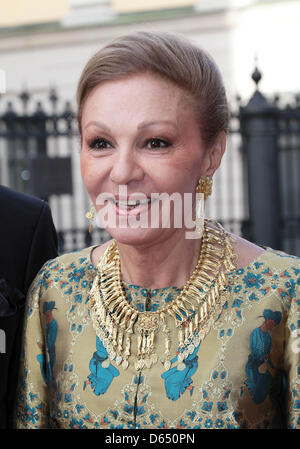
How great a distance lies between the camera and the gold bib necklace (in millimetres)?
1752

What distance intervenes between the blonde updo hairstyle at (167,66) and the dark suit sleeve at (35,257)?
52 centimetres

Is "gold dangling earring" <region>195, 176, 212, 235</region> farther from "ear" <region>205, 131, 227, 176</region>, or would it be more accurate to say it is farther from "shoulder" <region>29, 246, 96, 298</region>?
"shoulder" <region>29, 246, 96, 298</region>

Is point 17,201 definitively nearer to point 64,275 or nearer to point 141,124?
point 64,275

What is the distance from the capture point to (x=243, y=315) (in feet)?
5.74

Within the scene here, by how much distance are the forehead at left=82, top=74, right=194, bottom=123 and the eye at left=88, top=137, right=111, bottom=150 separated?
7 cm

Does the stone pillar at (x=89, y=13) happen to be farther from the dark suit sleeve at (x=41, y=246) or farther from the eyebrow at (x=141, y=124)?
the eyebrow at (x=141, y=124)

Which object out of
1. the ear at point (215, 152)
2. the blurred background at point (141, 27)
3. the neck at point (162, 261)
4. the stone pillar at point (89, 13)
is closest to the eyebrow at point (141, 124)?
the ear at point (215, 152)

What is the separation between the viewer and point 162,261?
1.80 m

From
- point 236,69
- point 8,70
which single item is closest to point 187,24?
point 236,69

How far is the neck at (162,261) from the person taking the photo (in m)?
1.79

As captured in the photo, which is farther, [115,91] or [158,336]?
[158,336]

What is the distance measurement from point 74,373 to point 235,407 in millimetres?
477

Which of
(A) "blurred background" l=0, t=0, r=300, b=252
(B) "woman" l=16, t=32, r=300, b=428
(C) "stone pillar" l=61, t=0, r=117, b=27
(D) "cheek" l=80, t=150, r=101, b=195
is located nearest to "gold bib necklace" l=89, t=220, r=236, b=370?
(B) "woman" l=16, t=32, r=300, b=428

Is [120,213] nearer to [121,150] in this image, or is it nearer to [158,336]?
[121,150]
